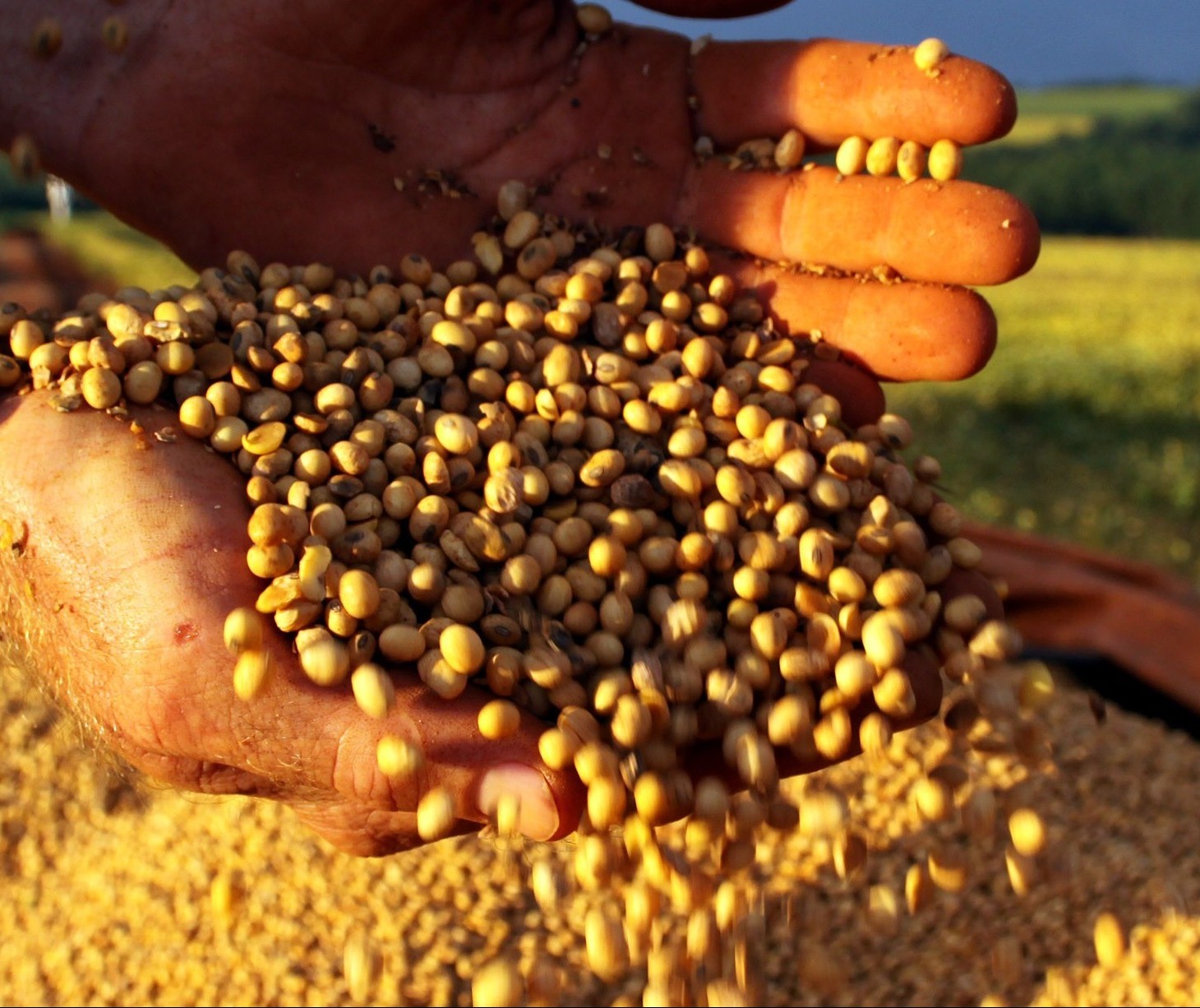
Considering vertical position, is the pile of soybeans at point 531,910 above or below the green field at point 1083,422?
above

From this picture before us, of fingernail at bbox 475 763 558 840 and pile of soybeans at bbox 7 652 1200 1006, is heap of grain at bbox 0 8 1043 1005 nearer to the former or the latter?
fingernail at bbox 475 763 558 840

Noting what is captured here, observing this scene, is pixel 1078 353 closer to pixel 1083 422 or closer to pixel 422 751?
pixel 1083 422

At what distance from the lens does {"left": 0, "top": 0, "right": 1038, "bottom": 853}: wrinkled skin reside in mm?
2334

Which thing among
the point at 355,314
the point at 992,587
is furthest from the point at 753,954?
the point at 355,314

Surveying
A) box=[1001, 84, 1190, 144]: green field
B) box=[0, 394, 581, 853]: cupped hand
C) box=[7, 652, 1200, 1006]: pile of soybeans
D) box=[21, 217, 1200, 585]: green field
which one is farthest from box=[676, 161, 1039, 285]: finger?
box=[1001, 84, 1190, 144]: green field

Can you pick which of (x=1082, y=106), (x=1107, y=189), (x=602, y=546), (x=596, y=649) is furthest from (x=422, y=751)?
(x=1082, y=106)

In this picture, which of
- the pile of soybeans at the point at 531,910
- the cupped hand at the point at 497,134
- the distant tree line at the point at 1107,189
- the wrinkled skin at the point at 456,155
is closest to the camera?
the wrinkled skin at the point at 456,155

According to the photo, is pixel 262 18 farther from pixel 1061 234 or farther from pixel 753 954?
pixel 1061 234

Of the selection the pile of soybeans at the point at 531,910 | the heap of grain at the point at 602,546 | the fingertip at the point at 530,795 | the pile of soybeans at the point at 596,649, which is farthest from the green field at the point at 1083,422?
the fingertip at the point at 530,795

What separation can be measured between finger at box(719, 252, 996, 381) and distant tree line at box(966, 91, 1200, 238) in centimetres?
2066

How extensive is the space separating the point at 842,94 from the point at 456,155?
2.85 feet

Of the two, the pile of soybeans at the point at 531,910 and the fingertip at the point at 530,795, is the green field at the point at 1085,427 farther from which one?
the fingertip at the point at 530,795

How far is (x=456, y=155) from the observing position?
2.72m

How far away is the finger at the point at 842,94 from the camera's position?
2.39 m
